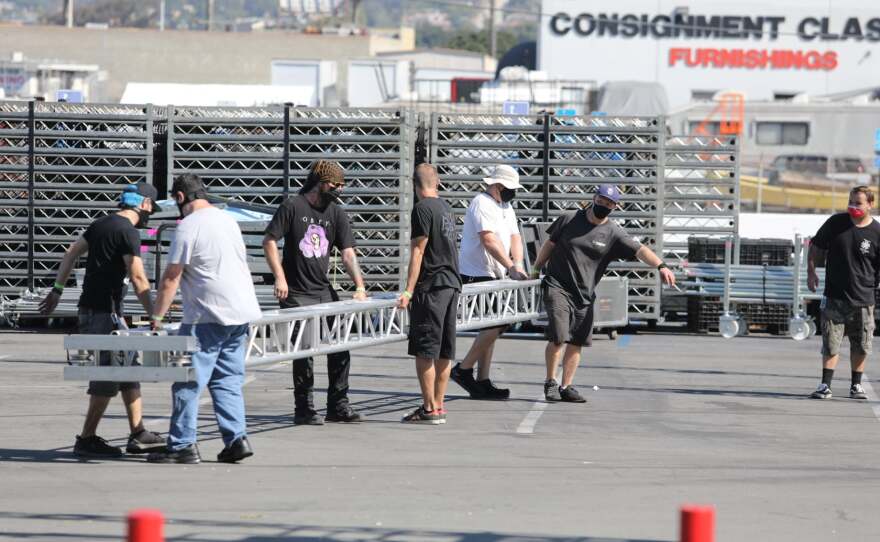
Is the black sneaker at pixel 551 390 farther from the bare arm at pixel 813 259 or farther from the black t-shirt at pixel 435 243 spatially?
the bare arm at pixel 813 259

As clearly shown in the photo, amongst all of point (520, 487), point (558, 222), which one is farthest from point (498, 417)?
point (520, 487)

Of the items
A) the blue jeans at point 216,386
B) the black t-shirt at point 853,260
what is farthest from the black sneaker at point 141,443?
the black t-shirt at point 853,260

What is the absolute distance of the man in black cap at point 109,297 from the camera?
9.72 m

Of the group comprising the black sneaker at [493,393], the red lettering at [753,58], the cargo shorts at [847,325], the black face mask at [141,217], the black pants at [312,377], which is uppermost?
the red lettering at [753,58]

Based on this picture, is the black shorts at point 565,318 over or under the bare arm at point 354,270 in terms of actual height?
under

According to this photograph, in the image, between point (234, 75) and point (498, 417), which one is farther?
point (234, 75)

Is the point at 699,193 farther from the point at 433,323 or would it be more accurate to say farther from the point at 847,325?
the point at 433,323

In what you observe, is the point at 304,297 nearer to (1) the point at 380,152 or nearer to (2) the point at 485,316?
(2) the point at 485,316

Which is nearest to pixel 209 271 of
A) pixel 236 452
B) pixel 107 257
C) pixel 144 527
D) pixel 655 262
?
pixel 107 257

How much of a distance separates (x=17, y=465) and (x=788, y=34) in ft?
155

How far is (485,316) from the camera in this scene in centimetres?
1248

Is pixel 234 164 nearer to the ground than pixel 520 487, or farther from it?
farther from it

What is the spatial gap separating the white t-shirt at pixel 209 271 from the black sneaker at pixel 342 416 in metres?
2.23

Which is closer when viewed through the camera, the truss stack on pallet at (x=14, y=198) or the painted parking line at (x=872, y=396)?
the painted parking line at (x=872, y=396)
